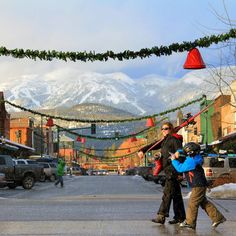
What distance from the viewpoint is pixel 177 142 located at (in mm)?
11531

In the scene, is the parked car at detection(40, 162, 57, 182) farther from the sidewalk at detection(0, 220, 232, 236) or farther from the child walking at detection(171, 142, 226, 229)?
the child walking at detection(171, 142, 226, 229)

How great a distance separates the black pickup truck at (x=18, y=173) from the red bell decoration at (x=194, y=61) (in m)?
20.4

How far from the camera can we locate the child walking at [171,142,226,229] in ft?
35.3

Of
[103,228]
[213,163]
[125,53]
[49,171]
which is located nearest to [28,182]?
[213,163]

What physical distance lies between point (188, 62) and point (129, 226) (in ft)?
15.0

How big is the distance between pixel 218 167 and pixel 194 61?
16472 millimetres

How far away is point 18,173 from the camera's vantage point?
3406 centimetres

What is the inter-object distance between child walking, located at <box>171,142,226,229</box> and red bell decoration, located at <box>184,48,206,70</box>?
3.57 metres

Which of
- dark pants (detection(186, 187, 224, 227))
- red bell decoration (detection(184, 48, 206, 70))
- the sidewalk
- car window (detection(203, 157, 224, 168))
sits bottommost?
the sidewalk

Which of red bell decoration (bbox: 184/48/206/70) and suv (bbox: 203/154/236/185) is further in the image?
suv (bbox: 203/154/236/185)

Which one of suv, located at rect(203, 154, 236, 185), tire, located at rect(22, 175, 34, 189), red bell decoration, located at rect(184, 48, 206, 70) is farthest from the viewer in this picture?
tire, located at rect(22, 175, 34, 189)

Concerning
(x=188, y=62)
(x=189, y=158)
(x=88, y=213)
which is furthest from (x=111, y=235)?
(x=188, y=62)

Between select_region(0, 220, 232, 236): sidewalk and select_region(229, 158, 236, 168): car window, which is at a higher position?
select_region(229, 158, 236, 168): car window

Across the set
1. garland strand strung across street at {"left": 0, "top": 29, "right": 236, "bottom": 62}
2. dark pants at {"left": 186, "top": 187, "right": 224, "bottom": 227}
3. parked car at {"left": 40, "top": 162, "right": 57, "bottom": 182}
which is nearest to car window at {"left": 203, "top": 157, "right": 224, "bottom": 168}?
garland strand strung across street at {"left": 0, "top": 29, "right": 236, "bottom": 62}
